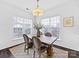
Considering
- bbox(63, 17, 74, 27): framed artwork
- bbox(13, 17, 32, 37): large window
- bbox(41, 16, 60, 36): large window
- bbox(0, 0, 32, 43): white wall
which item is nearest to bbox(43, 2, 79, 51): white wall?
bbox(63, 17, 74, 27): framed artwork

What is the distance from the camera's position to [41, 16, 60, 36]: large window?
518 cm

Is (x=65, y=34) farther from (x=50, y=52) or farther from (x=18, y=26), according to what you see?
(x=18, y=26)

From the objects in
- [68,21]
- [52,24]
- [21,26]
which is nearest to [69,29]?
[68,21]

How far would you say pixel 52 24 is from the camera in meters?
5.55

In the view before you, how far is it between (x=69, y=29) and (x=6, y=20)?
127 inches

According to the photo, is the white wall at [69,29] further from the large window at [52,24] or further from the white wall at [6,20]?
the white wall at [6,20]

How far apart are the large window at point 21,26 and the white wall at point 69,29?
236 centimetres

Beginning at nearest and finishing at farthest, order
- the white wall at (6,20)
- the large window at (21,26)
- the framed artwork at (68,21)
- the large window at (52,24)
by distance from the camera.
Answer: the white wall at (6,20) < the framed artwork at (68,21) < the large window at (52,24) < the large window at (21,26)

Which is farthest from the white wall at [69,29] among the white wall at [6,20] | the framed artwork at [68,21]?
the white wall at [6,20]

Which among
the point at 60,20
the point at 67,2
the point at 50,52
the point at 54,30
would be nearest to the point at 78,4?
the point at 67,2

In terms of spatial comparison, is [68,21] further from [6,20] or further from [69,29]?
[6,20]

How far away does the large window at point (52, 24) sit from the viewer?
5178 mm

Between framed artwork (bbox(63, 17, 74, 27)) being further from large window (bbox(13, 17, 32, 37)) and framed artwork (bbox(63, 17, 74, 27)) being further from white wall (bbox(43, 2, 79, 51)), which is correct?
large window (bbox(13, 17, 32, 37))

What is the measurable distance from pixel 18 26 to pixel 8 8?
1.50 meters
